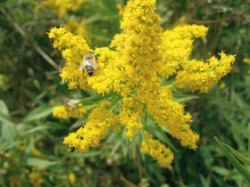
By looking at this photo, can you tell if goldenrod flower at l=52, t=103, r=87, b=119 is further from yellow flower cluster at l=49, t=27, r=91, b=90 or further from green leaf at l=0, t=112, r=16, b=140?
green leaf at l=0, t=112, r=16, b=140

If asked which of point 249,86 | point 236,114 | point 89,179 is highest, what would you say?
point 249,86

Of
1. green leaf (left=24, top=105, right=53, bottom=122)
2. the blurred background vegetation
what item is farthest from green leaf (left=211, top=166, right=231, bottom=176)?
Result: green leaf (left=24, top=105, right=53, bottom=122)

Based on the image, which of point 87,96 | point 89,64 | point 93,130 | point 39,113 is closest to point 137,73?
point 89,64

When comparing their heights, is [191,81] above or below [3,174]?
above

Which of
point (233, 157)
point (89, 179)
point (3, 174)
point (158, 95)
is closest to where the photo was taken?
point (233, 157)

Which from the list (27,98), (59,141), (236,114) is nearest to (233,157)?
(236,114)

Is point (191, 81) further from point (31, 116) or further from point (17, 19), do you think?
point (17, 19)
